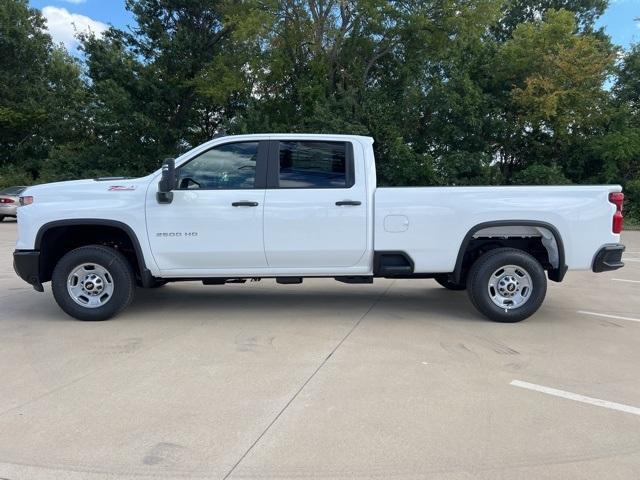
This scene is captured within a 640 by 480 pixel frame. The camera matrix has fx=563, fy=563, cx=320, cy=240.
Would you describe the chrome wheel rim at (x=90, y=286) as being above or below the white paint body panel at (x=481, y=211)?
below

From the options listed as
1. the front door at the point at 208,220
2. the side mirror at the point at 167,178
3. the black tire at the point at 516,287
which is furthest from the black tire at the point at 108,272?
the black tire at the point at 516,287

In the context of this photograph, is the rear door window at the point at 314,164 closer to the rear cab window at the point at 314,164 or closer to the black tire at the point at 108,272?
the rear cab window at the point at 314,164

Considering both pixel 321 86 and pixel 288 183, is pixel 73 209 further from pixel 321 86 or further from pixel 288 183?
pixel 321 86

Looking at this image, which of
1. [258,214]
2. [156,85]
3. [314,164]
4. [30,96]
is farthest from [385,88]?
[30,96]

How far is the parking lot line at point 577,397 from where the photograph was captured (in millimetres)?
4035

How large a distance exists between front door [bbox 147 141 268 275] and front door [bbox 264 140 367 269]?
17 centimetres

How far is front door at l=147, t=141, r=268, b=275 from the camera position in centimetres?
612

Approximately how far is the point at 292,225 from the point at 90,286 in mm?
2374

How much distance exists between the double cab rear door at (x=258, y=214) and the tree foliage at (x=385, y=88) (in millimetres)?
18672

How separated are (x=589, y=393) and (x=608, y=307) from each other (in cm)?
357

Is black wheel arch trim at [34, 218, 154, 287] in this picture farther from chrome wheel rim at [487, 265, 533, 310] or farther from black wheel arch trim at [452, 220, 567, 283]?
chrome wheel rim at [487, 265, 533, 310]

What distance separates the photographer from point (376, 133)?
2566cm

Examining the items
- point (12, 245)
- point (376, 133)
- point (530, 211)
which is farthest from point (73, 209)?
point (376, 133)

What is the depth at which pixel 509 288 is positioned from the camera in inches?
252
